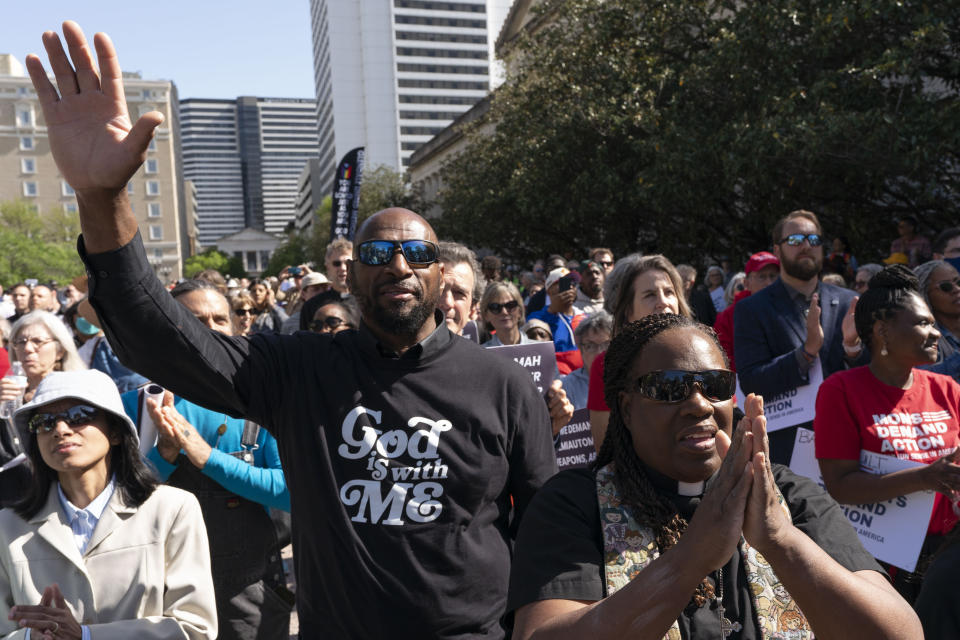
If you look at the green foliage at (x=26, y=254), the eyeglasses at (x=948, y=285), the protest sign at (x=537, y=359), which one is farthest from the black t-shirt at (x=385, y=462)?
the green foliage at (x=26, y=254)

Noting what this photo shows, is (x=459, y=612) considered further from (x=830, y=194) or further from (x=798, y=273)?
(x=830, y=194)

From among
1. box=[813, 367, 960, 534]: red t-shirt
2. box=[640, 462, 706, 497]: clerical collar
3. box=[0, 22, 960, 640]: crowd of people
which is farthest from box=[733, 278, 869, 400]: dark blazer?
box=[640, 462, 706, 497]: clerical collar

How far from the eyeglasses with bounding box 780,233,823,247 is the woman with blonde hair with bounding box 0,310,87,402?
425 centimetres

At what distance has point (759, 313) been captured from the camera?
4449 millimetres

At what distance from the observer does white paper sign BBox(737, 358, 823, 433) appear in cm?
417

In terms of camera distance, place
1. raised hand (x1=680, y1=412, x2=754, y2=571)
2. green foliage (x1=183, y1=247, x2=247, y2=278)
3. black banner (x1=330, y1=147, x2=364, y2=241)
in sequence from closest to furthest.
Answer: raised hand (x1=680, y1=412, x2=754, y2=571) < black banner (x1=330, y1=147, x2=364, y2=241) < green foliage (x1=183, y1=247, x2=247, y2=278)

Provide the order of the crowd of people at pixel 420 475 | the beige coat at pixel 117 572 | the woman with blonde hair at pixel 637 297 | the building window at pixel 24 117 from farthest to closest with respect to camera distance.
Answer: the building window at pixel 24 117
the woman with blonde hair at pixel 637 297
the beige coat at pixel 117 572
the crowd of people at pixel 420 475

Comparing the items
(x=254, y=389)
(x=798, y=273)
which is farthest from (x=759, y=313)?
(x=254, y=389)

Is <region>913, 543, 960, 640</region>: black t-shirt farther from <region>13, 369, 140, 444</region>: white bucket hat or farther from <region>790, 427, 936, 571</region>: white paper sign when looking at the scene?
<region>13, 369, 140, 444</region>: white bucket hat

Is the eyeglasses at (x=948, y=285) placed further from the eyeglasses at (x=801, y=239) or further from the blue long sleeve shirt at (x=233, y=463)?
the blue long sleeve shirt at (x=233, y=463)

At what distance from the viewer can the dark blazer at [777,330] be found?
4.39 m

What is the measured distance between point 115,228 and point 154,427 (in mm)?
1726

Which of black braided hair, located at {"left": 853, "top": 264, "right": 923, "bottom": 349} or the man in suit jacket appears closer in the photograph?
black braided hair, located at {"left": 853, "top": 264, "right": 923, "bottom": 349}

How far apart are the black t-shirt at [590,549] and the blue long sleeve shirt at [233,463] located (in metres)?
1.62
